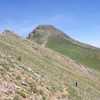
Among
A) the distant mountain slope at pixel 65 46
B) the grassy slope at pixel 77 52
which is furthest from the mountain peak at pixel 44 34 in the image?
the grassy slope at pixel 77 52

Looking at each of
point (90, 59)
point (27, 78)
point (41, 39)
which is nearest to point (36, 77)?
point (27, 78)

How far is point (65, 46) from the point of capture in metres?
117

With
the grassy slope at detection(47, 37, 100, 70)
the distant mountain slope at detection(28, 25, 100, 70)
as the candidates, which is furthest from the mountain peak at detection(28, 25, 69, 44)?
the grassy slope at detection(47, 37, 100, 70)

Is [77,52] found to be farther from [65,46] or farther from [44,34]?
[44,34]

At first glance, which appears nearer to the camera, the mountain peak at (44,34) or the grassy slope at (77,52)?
the grassy slope at (77,52)

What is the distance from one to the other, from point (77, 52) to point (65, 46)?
22.6ft

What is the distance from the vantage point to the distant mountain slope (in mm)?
103931

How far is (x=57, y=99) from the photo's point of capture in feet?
87.3

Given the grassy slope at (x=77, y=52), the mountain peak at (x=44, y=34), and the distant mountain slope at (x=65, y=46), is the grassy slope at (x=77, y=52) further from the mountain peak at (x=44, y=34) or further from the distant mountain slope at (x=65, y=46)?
the mountain peak at (x=44, y=34)

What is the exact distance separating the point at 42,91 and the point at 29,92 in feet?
4.87

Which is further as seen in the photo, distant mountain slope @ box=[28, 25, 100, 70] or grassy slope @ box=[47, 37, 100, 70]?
distant mountain slope @ box=[28, 25, 100, 70]

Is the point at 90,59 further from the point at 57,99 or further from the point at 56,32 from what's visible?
the point at 57,99

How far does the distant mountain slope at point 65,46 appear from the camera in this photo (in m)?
104

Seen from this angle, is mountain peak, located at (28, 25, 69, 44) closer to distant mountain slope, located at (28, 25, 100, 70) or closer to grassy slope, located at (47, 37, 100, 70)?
distant mountain slope, located at (28, 25, 100, 70)
